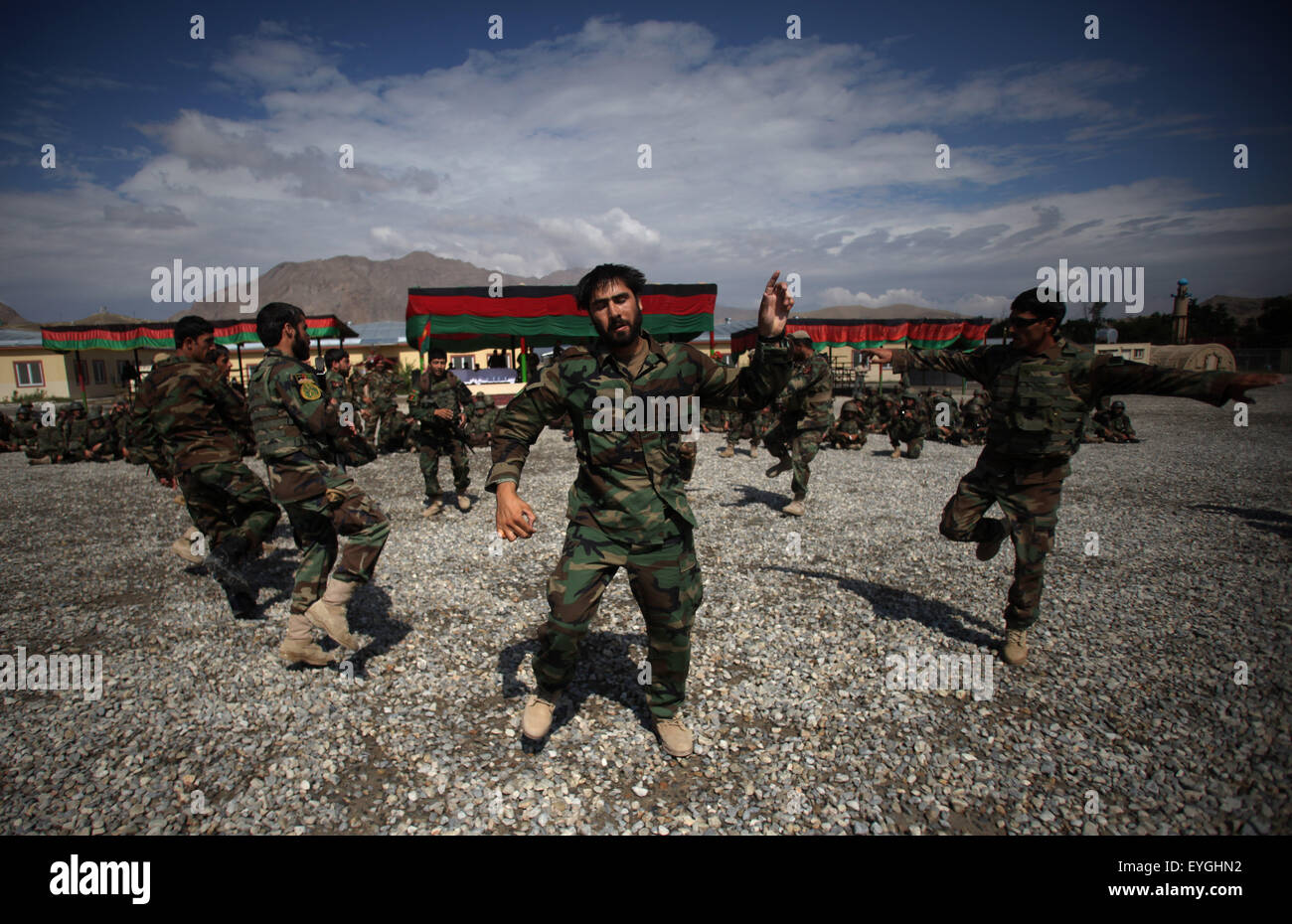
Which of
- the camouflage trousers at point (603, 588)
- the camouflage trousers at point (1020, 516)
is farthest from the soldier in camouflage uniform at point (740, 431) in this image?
the camouflage trousers at point (603, 588)

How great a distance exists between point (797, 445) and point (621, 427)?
618cm

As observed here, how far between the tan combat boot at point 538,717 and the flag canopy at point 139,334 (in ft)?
62.9

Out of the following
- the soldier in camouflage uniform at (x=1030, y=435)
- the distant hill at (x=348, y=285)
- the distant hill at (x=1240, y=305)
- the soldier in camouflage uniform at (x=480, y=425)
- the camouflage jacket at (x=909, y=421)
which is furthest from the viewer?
the distant hill at (x=348, y=285)

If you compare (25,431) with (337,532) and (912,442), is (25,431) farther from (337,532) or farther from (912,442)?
(912,442)

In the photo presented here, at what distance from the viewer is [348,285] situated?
548 feet

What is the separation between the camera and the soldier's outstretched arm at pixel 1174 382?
308 cm

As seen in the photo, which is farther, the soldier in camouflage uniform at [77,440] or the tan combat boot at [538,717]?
the soldier in camouflage uniform at [77,440]

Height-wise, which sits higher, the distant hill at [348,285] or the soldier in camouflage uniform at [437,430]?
the distant hill at [348,285]

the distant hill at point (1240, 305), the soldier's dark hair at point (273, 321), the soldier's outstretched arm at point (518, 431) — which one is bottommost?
the soldier's outstretched arm at point (518, 431)

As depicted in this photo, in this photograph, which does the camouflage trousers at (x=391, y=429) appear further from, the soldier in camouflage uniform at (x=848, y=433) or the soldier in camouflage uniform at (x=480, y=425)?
the soldier in camouflage uniform at (x=848, y=433)

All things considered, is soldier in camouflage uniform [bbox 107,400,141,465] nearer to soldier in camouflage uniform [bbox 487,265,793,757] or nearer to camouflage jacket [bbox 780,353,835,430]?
camouflage jacket [bbox 780,353,835,430]

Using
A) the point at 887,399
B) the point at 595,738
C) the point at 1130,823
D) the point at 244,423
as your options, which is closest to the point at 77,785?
the point at 595,738

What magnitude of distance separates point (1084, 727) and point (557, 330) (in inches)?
623

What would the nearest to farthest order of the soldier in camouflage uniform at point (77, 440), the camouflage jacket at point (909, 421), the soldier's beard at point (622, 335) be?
the soldier's beard at point (622, 335), the camouflage jacket at point (909, 421), the soldier in camouflage uniform at point (77, 440)
